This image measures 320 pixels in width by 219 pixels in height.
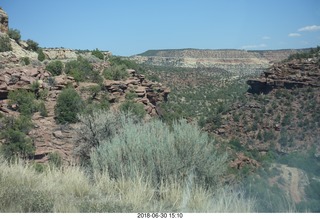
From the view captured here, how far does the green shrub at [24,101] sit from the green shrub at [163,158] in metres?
14.6

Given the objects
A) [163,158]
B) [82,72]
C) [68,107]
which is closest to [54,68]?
[82,72]

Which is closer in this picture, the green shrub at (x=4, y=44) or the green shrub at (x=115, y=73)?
the green shrub at (x=115, y=73)

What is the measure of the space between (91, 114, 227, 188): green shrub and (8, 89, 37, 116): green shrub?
14.6m

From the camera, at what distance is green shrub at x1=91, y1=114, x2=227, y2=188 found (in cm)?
651

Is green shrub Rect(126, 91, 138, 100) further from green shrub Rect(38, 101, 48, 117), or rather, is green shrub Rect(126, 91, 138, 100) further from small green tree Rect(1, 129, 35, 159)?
small green tree Rect(1, 129, 35, 159)

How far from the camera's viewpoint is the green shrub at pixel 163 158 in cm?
651

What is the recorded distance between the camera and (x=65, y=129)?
767 inches

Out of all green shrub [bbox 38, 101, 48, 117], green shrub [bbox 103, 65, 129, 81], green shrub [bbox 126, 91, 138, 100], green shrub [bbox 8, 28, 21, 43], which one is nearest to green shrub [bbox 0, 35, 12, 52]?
green shrub [bbox 8, 28, 21, 43]

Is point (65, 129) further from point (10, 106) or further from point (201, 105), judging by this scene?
point (201, 105)

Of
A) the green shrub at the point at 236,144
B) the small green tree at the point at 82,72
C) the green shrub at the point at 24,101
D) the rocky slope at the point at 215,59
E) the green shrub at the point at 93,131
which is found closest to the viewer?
the green shrub at the point at 93,131

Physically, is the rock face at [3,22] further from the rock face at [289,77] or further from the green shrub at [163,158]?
the green shrub at [163,158]

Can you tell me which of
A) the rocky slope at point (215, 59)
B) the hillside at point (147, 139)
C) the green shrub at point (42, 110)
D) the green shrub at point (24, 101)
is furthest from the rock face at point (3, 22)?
the rocky slope at point (215, 59)

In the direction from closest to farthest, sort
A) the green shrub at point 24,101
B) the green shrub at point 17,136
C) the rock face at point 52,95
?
the green shrub at point 17,136 → the rock face at point 52,95 → the green shrub at point 24,101

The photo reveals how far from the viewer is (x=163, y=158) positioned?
669 centimetres
